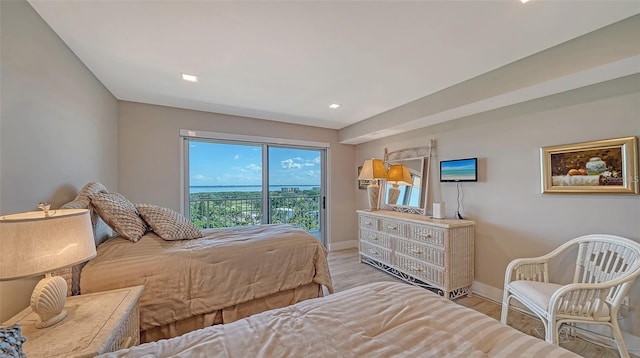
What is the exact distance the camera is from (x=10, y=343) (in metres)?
0.70

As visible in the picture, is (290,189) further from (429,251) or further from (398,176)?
(429,251)

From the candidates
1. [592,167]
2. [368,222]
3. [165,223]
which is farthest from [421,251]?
[165,223]

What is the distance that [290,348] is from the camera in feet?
2.81

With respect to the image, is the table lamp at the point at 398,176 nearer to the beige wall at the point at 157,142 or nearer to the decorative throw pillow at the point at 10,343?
the beige wall at the point at 157,142

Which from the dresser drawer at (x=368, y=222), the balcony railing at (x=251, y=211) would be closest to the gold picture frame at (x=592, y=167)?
the dresser drawer at (x=368, y=222)

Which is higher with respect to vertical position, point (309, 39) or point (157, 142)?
point (309, 39)

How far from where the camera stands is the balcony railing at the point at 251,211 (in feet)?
12.1

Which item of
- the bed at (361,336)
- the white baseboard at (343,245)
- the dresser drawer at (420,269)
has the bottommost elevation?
the white baseboard at (343,245)

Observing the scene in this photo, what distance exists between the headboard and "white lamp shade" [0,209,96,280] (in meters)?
0.45

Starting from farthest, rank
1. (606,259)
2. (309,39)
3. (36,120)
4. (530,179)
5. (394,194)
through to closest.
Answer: (394,194), (530,179), (606,259), (309,39), (36,120)

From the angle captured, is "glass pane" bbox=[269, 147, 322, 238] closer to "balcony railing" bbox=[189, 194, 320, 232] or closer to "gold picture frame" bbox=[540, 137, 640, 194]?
"balcony railing" bbox=[189, 194, 320, 232]

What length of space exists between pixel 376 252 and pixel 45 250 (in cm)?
340

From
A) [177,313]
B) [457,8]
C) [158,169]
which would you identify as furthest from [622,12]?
[158,169]

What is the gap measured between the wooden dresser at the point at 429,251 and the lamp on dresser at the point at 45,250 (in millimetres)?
2930
